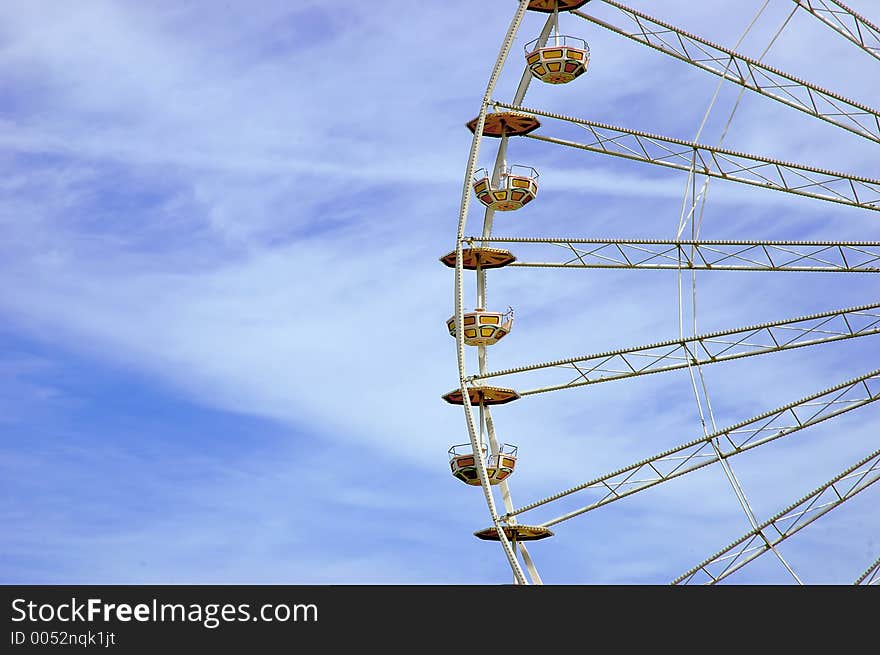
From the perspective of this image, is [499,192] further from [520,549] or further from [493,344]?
[520,549]

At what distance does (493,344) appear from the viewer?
51.3m

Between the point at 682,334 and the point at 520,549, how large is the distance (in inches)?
261
